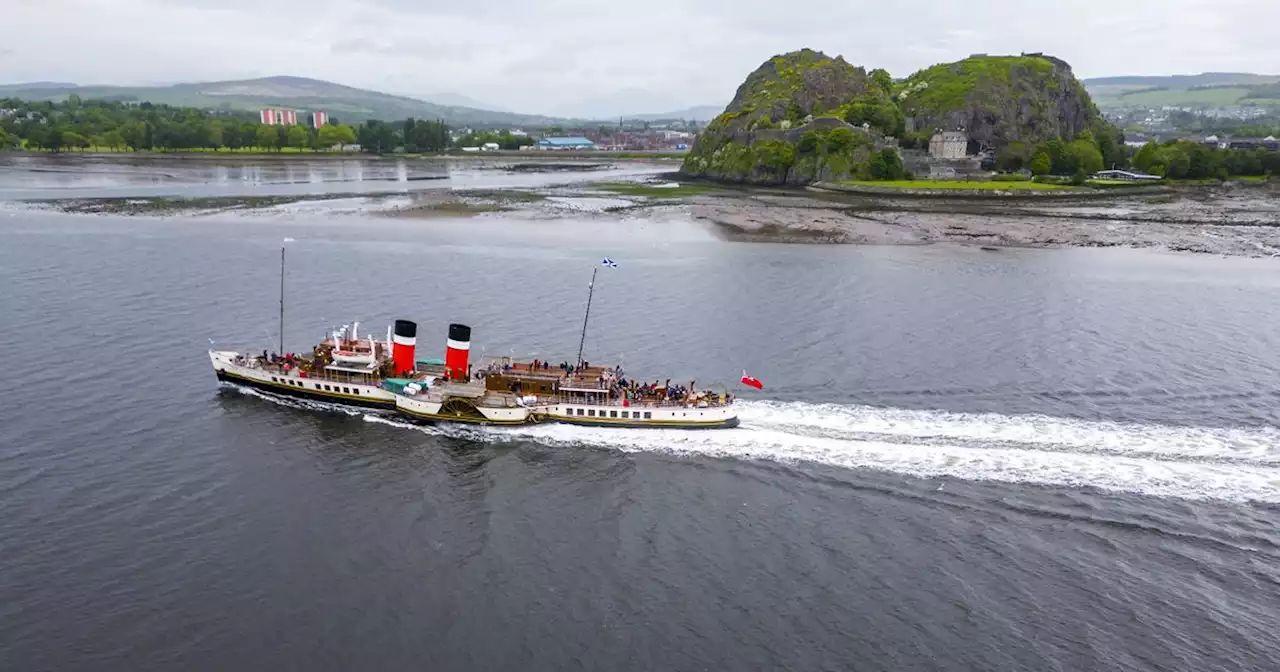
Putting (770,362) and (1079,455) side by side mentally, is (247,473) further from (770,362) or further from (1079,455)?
(1079,455)

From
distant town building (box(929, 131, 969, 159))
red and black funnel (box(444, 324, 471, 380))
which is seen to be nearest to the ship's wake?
red and black funnel (box(444, 324, 471, 380))

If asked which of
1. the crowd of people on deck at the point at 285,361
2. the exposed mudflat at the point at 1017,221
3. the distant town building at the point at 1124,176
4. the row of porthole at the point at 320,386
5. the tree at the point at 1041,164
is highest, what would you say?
the tree at the point at 1041,164

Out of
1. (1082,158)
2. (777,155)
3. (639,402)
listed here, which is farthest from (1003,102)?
(639,402)

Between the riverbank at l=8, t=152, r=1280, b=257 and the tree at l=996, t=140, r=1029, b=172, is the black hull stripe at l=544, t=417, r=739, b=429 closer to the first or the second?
the riverbank at l=8, t=152, r=1280, b=257

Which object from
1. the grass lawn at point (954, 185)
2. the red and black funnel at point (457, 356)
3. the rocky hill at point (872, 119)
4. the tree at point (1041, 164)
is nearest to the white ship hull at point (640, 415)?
the red and black funnel at point (457, 356)

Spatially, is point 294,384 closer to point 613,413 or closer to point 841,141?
point 613,413

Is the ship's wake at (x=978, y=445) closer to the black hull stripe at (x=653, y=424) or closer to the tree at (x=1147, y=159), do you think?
the black hull stripe at (x=653, y=424)
